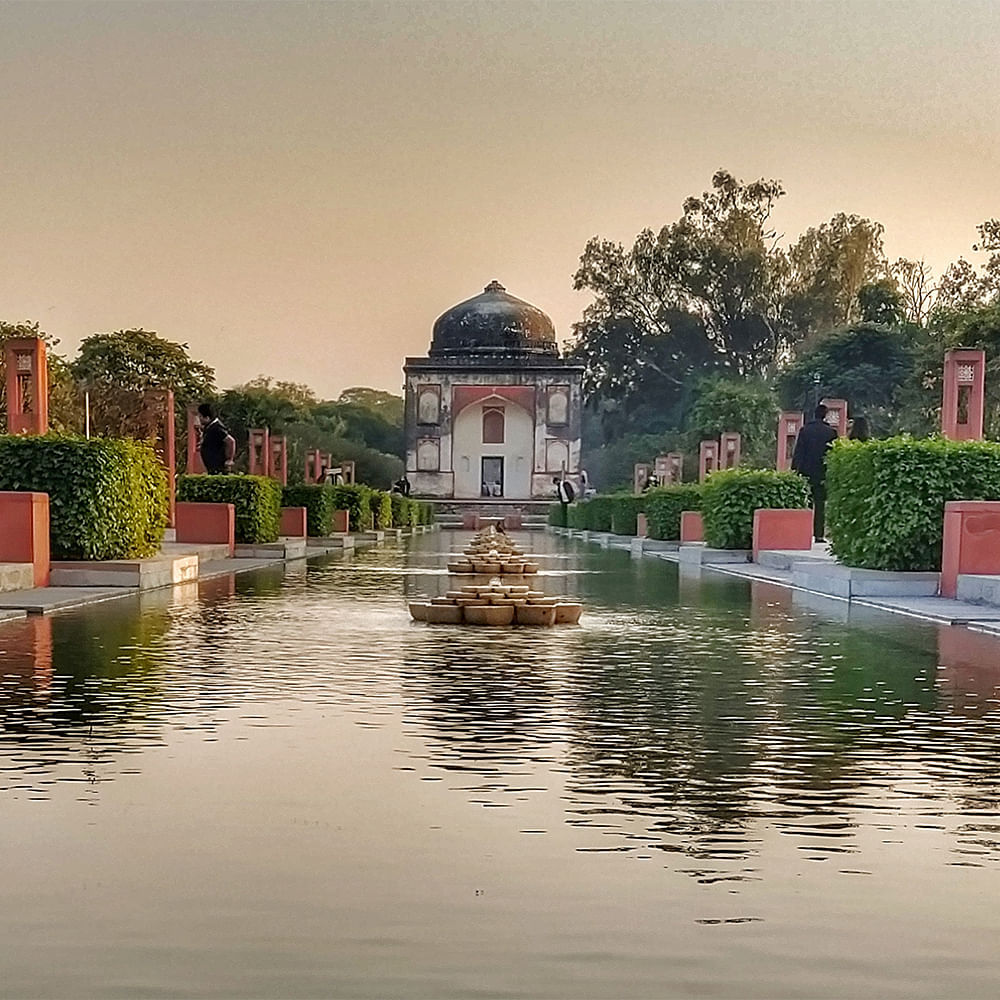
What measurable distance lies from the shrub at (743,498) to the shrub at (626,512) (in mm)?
12676

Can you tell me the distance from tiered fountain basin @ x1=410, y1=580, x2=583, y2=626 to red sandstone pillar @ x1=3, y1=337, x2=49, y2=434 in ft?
28.2

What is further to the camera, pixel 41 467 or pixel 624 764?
pixel 41 467

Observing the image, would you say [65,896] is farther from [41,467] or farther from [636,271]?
[636,271]

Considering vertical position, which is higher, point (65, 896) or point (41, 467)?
point (41, 467)

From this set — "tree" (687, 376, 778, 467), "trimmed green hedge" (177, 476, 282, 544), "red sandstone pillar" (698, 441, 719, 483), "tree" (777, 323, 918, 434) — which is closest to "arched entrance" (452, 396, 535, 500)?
"tree" (687, 376, 778, 467)

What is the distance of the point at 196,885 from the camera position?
4188 mm

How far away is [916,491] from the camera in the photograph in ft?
52.3

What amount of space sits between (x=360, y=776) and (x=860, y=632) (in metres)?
6.84

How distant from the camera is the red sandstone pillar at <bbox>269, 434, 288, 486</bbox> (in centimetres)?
4597

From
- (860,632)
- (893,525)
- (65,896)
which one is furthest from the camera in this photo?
(893,525)

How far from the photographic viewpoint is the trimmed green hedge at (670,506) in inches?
1201

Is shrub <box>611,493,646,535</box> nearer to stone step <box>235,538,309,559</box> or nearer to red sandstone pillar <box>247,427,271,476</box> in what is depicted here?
red sandstone pillar <box>247,427,271,476</box>

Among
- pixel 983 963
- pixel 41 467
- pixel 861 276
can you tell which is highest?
pixel 861 276

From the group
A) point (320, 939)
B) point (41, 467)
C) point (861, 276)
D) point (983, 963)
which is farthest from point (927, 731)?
point (861, 276)
